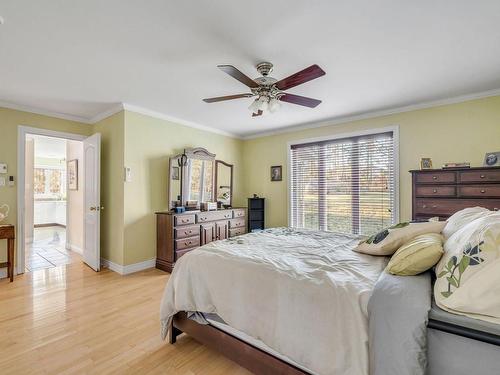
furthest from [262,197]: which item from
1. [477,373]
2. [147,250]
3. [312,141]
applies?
[477,373]

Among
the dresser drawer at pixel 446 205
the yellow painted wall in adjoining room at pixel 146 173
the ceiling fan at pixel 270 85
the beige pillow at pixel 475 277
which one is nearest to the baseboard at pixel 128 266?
the yellow painted wall in adjoining room at pixel 146 173

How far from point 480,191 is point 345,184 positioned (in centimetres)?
178

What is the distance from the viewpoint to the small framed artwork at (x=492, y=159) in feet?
9.11

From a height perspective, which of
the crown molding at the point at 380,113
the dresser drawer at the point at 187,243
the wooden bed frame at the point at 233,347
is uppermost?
the crown molding at the point at 380,113

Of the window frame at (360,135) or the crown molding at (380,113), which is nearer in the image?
the crown molding at (380,113)

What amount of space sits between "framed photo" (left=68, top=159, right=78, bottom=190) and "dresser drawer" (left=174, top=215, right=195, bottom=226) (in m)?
2.47

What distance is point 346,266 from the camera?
161 centimetres

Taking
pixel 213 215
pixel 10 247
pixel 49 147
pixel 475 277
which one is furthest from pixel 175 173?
pixel 49 147

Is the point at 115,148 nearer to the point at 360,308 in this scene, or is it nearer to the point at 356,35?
the point at 356,35

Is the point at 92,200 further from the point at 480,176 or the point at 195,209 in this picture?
the point at 480,176

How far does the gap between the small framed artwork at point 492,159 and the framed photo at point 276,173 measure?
9.76 feet

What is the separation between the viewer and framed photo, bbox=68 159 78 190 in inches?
187

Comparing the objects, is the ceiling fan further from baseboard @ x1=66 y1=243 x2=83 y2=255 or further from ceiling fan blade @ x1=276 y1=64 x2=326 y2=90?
baseboard @ x1=66 y1=243 x2=83 y2=255

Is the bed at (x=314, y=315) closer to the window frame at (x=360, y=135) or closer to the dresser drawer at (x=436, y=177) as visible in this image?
the dresser drawer at (x=436, y=177)
